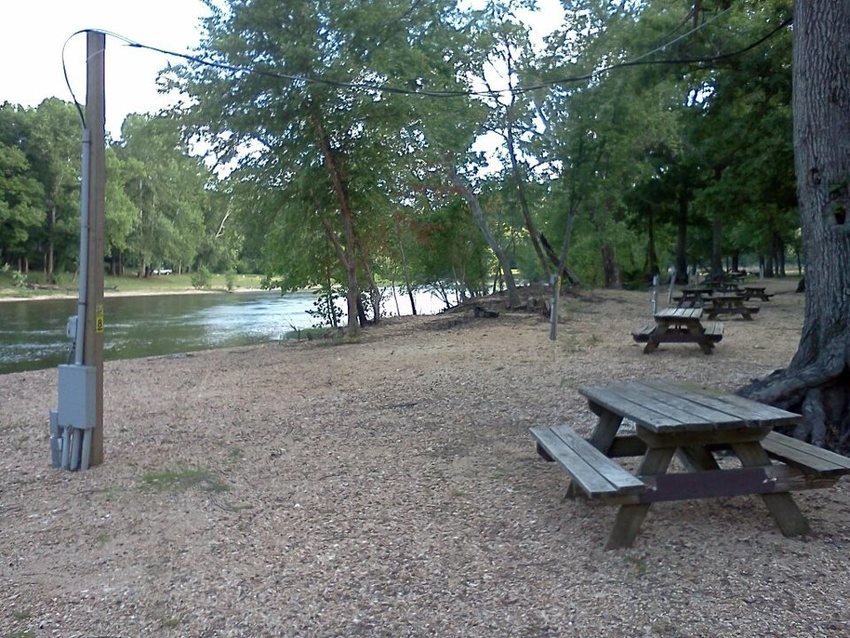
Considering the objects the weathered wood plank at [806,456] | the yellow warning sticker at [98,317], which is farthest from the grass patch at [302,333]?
the weathered wood plank at [806,456]

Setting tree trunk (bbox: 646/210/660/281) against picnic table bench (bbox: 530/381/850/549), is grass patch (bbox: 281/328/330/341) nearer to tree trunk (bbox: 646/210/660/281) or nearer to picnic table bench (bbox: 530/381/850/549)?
tree trunk (bbox: 646/210/660/281)

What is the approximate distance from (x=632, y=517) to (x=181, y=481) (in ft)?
9.99

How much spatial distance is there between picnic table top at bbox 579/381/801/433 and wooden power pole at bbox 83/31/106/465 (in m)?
3.43

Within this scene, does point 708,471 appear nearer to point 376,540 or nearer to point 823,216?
point 376,540

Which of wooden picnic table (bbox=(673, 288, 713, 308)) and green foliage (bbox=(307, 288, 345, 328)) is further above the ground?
wooden picnic table (bbox=(673, 288, 713, 308))

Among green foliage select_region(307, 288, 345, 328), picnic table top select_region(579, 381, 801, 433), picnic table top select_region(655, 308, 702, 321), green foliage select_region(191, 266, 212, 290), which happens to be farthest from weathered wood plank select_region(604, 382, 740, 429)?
green foliage select_region(191, 266, 212, 290)

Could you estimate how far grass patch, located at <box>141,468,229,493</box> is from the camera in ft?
16.4

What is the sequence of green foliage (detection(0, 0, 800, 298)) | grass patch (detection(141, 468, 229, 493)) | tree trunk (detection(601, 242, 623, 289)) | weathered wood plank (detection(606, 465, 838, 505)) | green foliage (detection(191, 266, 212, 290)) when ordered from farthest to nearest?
green foliage (detection(191, 266, 212, 290)) → tree trunk (detection(601, 242, 623, 289)) → green foliage (detection(0, 0, 800, 298)) → grass patch (detection(141, 468, 229, 493)) → weathered wood plank (detection(606, 465, 838, 505))

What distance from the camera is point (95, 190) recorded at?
5.39 m

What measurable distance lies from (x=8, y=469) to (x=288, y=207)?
32.9ft

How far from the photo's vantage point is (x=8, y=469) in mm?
5723

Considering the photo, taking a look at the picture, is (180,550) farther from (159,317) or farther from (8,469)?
(159,317)

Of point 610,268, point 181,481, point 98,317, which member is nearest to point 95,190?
point 98,317

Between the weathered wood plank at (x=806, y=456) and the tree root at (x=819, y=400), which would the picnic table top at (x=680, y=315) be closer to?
the tree root at (x=819, y=400)
